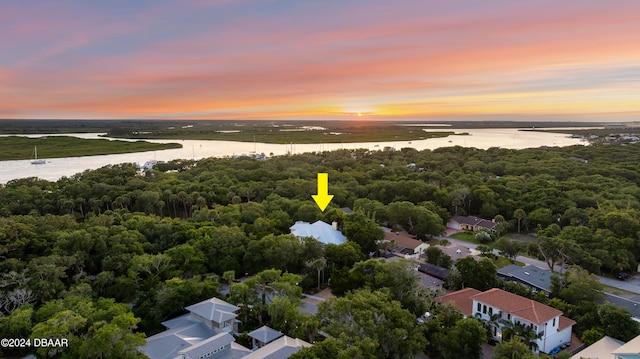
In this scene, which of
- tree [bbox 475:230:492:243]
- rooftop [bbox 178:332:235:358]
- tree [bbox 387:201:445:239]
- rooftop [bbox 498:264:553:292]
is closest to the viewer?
rooftop [bbox 178:332:235:358]

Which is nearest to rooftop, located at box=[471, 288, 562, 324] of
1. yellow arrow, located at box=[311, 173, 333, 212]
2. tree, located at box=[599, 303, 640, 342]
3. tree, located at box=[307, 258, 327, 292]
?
tree, located at box=[599, 303, 640, 342]

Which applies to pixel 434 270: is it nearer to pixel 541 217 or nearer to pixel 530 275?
pixel 530 275

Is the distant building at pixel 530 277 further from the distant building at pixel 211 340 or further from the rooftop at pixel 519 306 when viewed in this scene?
the distant building at pixel 211 340

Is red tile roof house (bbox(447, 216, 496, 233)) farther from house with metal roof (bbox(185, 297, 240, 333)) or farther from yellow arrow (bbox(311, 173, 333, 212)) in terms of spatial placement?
house with metal roof (bbox(185, 297, 240, 333))

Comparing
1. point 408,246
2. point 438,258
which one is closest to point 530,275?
point 438,258

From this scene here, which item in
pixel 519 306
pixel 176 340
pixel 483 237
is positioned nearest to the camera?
pixel 176 340

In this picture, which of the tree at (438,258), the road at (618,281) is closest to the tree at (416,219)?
the tree at (438,258)
